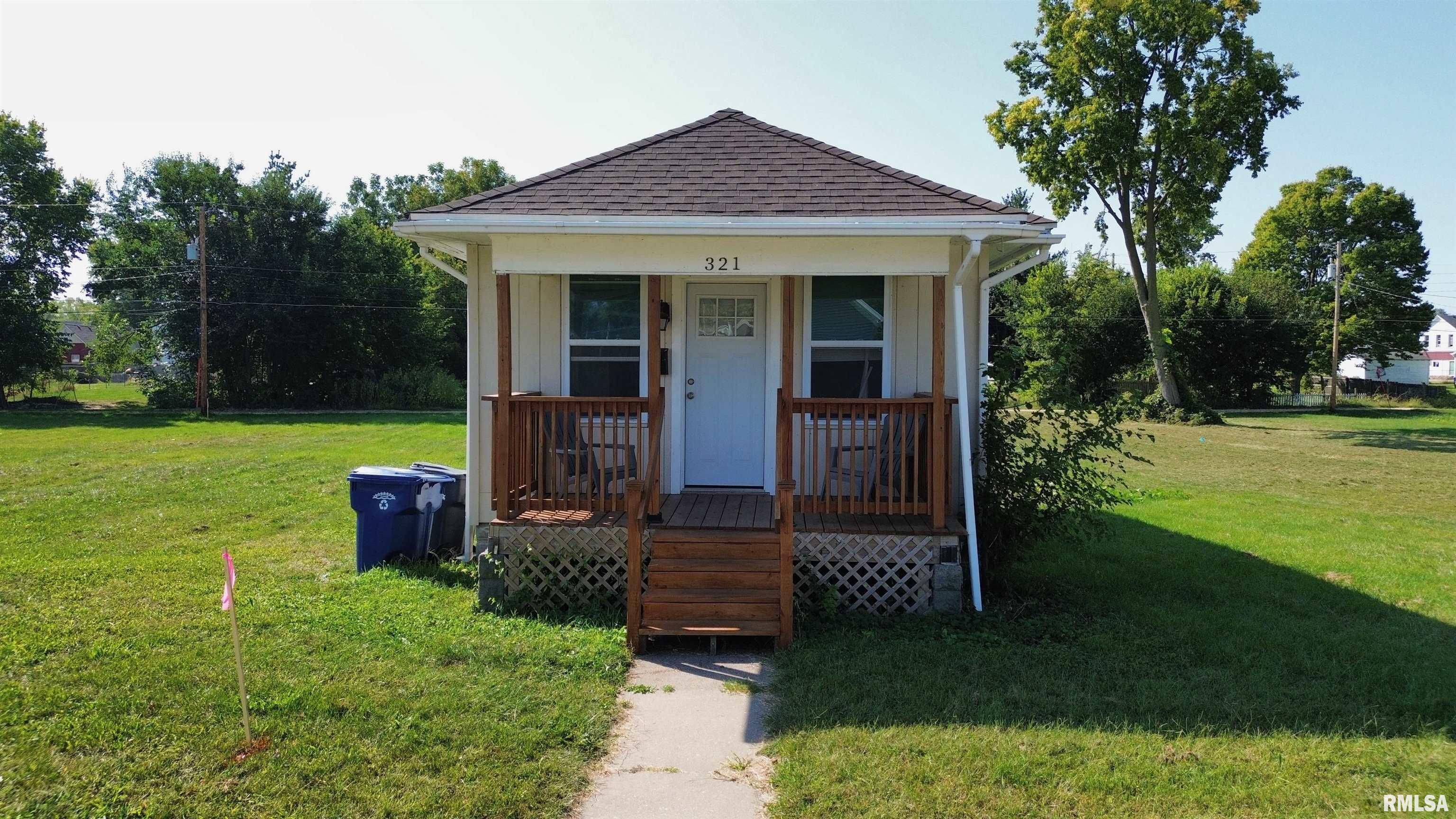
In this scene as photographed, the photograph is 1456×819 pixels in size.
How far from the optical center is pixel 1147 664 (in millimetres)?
5223

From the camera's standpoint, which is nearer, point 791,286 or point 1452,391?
point 791,286

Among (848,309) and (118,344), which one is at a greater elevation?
(118,344)

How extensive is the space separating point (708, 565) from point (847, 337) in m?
2.43

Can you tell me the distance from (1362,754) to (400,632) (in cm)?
529

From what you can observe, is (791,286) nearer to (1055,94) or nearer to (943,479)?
(943,479)

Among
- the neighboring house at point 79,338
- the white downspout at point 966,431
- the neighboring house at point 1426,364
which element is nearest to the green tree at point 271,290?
the white downspout at point 966,431

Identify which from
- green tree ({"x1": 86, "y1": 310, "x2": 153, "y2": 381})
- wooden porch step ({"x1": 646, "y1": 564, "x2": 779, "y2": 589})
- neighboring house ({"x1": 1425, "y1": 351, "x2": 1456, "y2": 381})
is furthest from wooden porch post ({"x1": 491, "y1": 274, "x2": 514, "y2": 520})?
neighboring house ({"x1": 1425, "y1": 351, "x2": 1456, "y2": 381})

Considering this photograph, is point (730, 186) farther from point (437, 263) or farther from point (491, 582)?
point (491, 582)

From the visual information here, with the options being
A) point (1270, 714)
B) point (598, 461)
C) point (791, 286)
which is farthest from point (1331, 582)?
point (598, 461)

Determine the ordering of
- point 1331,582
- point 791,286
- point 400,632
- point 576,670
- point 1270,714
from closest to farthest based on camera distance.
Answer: point 1270,714, point 576,670, point 400,632, point 791,286, point 1331,582

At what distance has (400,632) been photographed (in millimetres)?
5684

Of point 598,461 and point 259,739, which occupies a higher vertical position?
point 598,461

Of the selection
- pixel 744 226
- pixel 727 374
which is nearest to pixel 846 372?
pixel 727 374

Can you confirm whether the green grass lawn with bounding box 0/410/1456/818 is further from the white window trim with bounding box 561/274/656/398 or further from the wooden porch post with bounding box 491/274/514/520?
the white window trim with bounding box 561/274/656/398
